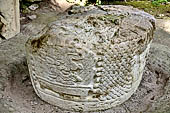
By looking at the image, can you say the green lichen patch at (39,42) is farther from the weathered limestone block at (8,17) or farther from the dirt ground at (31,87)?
the weathered limestone block at (8,17)

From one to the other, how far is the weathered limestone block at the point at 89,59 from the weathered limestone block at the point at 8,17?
122cm

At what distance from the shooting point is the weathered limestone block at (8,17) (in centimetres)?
220

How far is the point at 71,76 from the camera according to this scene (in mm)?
1021

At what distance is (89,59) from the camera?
0.98m

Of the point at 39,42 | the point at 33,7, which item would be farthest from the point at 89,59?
the point at 33,7

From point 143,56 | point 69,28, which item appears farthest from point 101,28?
point 143,56

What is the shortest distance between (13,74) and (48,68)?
0.32 metres

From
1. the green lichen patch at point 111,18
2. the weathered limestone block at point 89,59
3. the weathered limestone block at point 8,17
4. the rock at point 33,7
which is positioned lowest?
the rock at point 33,7

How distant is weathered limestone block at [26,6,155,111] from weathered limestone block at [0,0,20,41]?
48.2 inches

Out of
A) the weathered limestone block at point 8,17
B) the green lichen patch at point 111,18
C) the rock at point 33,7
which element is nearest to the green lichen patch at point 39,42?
the green lichen patch at point 111,18

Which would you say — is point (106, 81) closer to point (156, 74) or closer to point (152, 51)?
point (156, 74)

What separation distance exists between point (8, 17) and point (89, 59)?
4.87 ft

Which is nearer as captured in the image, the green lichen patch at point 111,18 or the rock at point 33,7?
the green lichen patch at point 111,18

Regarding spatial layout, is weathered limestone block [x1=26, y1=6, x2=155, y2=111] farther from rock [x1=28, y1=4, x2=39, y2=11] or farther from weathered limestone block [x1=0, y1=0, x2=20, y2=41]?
rock [x1=28, y1=4, x2=39, y2=11]
